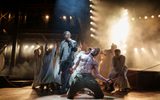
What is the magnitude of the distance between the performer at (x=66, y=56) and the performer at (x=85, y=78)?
41.1 inches

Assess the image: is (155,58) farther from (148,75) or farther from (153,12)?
(148,75)

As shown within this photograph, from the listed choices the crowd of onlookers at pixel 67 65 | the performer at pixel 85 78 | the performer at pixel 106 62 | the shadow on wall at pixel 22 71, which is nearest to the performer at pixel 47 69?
the crowd of onlookers at pixel 67 65

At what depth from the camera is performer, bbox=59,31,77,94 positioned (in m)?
8.46

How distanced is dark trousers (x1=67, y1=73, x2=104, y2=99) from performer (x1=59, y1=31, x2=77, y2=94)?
1.33m

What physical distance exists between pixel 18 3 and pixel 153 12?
1247cm

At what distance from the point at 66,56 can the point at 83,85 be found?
1646 millimetres

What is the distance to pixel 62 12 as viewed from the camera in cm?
1983

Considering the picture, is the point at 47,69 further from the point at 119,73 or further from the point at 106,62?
the point at 106,62

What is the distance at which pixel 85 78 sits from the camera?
23.8 ft

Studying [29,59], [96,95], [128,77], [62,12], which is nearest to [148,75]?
[128,77]

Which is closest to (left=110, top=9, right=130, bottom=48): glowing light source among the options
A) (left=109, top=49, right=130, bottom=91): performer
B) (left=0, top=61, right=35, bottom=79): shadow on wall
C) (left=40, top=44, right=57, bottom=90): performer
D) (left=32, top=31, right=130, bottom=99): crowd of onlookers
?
(left=32, top=31, right=130, bottom=99): crowd of onlookers

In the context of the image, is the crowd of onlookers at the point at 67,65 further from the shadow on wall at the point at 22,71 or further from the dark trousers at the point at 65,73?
the shadow on wall at the point at 22,71

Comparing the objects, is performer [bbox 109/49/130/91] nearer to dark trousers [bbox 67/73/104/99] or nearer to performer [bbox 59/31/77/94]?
performer [bbox 59/31/77/94]

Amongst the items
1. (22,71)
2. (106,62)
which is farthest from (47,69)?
(22,71)
